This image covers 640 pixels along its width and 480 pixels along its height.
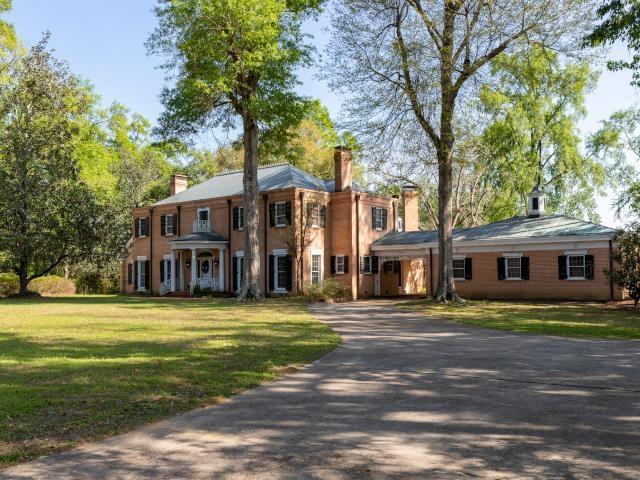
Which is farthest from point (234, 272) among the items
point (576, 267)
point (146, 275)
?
point (576, 267)

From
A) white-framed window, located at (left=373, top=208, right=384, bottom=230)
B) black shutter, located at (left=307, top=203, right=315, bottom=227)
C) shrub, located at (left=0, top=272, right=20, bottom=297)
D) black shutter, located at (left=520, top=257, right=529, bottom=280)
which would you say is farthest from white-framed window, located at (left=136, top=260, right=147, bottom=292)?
black shutter, located at (left=520, top=257, right=529, bottom=280)

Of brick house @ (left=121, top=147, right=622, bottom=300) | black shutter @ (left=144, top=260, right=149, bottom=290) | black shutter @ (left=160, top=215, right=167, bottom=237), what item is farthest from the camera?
black shutter @ (left=144, top=260, right=149, bottom=290)

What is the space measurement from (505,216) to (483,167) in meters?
4.00

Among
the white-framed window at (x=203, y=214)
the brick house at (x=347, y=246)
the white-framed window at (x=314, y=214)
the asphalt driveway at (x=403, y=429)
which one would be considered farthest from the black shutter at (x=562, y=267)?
the white-framed window at (x=203, y=214)

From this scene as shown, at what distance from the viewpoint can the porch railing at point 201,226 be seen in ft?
118

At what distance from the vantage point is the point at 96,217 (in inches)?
1347

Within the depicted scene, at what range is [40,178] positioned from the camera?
110ft

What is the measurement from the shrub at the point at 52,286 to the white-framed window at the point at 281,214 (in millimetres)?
17869

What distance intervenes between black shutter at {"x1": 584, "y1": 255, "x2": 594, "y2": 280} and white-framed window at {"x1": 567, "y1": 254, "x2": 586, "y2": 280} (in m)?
0.09

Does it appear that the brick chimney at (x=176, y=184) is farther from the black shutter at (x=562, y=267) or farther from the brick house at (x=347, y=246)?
the black shutter at (x=562, y=267)

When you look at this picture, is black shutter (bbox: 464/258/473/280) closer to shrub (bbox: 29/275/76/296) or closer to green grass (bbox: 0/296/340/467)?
green grass (bbox: 0/296/340/467)

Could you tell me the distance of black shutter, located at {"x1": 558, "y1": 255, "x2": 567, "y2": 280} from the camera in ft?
90.5

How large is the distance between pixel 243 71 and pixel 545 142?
24.8 meters

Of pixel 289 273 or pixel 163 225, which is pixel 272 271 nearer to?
pixel 289 273
